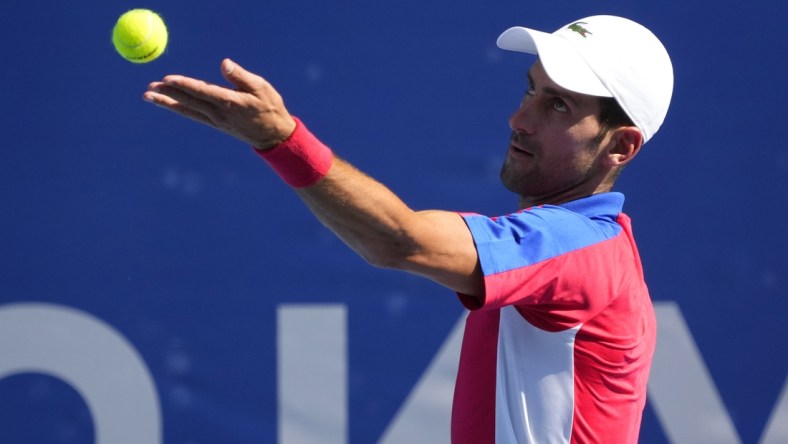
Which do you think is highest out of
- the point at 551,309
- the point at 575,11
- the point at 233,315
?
the point at 575,11


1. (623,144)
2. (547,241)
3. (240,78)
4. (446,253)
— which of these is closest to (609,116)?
(623,144)

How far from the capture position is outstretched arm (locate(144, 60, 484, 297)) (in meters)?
1.38

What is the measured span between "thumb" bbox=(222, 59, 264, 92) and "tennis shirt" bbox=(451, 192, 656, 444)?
0.38m

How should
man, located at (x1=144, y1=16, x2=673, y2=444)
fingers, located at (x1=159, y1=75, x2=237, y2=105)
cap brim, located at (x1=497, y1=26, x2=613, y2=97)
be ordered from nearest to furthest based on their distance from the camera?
fingers, located at (x1=159, y1=75, x2=237, y2=105) → man, located at (x1=144, y1=16, x2=673, y2=444) → cap brim, located at (x1=497, y1=26, x2=613, y2=97)

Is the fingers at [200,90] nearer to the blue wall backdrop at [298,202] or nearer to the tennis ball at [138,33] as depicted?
the tennis ball at [138,33]

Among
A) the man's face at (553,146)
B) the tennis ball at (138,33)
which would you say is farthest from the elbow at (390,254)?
the tennis ball at (138,33)

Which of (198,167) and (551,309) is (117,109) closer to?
(198,167)

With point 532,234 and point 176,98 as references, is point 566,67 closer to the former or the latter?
point 532,234

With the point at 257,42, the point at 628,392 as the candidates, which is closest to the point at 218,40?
the point at 257,42

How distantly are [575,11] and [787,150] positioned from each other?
0.73 m

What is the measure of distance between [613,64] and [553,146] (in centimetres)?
17

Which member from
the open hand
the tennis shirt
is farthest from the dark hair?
the open hand

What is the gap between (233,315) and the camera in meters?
3.01

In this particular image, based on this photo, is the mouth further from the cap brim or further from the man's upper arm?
the man's upper arm
